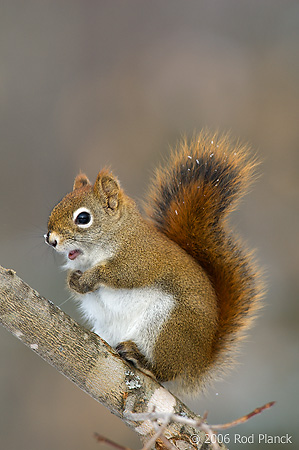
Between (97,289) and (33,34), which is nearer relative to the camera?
(97,289)

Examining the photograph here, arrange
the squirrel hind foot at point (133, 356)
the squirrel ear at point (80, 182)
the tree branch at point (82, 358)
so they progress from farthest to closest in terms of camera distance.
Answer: the squirrel ear at point (80, 182), the squirrel hind foot at point (133, 356), the tree branch at point (82, 358)

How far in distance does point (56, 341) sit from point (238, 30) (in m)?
2.94

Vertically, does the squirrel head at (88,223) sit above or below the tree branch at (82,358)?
above

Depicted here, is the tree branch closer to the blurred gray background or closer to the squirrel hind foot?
the squirrel hind foot

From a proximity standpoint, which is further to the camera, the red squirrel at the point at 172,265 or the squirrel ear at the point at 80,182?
the squirrel ear at the point at 80,182

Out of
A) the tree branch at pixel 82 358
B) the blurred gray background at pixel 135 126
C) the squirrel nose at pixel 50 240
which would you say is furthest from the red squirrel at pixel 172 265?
the blurred gray background at pixel 135 126

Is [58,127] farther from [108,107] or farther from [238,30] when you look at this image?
[238,30]

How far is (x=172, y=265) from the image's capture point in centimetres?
204

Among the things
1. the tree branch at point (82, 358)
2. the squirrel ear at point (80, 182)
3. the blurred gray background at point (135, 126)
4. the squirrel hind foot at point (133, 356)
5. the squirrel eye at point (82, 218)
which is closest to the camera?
the tree branch at point (82, 358)

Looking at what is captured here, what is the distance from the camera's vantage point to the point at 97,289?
81.2 inches

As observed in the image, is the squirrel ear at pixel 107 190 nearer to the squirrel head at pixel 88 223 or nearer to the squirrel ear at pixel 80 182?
the squirrel head at pixel 88 223

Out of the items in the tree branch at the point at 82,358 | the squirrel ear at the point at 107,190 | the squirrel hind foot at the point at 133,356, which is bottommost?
the tree branch at the point at 82,358

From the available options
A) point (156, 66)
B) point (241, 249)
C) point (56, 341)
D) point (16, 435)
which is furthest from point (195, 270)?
point (156, 66)

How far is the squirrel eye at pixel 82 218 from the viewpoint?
204cm
